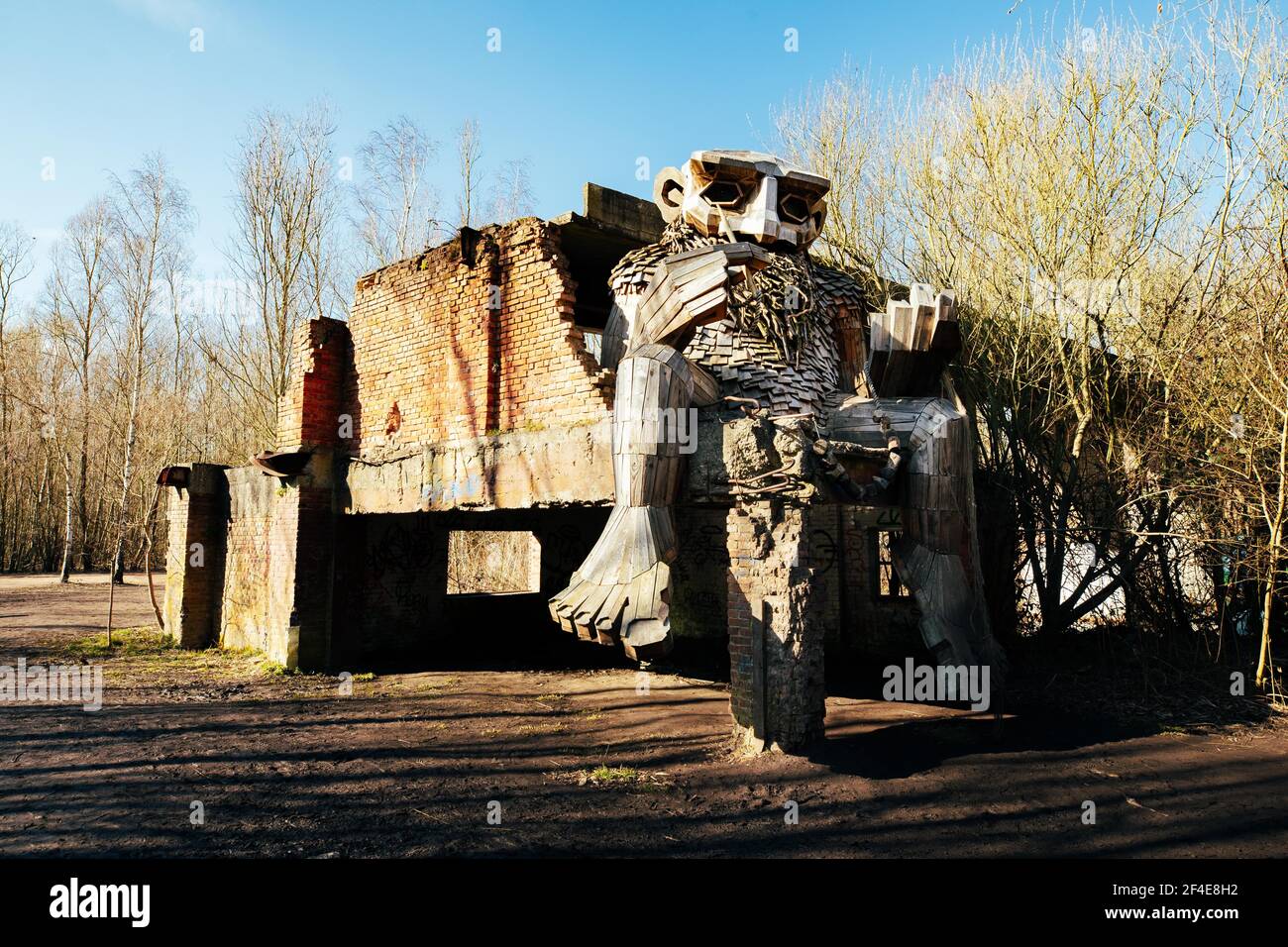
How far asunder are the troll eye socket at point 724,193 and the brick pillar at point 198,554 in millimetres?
8154

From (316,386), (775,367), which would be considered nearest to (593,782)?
(775,367)

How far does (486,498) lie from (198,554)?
568cm

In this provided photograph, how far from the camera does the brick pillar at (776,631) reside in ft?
16.1

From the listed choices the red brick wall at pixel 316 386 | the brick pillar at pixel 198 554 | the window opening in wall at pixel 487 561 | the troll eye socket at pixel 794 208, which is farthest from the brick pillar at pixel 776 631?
the window opening in wall at pixel 487 561

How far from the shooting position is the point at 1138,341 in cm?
798

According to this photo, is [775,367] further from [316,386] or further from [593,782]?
[316,386]

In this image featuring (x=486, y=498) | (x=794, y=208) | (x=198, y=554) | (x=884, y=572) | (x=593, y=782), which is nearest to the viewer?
(x=593, y=782)

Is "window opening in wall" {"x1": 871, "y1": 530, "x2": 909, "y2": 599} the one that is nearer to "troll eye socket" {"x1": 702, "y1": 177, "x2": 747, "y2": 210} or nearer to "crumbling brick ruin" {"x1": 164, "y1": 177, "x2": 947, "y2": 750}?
"crumbling brick ruin" {"x1": 164, "y1": 177, "x2": 947, "y2": 750}

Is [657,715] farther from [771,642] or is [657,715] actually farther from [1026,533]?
[1026,533]

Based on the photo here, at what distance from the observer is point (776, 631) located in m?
4.93

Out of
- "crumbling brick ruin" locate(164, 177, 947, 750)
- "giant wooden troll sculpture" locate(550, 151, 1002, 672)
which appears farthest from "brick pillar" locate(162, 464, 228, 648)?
"giant wooden troll sculpture" locate(550, 151, 1002, 672)

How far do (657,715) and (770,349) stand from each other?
11.5 feet

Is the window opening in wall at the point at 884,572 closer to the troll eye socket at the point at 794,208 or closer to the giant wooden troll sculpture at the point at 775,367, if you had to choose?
the giant wooden troll sculpture at the point at 775,367
